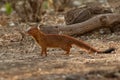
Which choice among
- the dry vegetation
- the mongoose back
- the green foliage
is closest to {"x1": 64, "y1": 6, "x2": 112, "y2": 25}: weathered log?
the dry vegetation

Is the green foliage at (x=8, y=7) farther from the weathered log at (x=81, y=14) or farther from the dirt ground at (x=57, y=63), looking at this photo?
the dirt ground at (x=57, y=63)

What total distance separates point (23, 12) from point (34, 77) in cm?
800

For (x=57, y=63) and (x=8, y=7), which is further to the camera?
(x=8, y=7)

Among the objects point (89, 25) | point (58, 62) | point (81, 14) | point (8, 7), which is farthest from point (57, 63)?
point (8, 7)

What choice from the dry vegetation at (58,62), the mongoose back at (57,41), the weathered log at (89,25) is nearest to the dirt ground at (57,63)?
the dry vegetation at (58,62)

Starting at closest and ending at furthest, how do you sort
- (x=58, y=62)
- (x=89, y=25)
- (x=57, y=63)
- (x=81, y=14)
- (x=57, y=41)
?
(x=57, y=63), (x=58, y=62), (x=57, y=41), (x=89, y=25), (x=81, y=14)

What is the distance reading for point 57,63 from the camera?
6789mm

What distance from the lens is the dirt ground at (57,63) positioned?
5.70m

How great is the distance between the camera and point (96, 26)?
1014 centimetres

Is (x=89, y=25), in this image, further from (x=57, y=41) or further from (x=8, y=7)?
(x=8, y=7)

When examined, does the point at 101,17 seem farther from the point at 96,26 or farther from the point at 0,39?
the point at 0,39

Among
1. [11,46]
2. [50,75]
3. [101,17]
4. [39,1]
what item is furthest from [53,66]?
[39,1]

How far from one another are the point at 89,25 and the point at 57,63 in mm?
3430

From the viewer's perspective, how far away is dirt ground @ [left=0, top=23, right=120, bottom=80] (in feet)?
18.7
